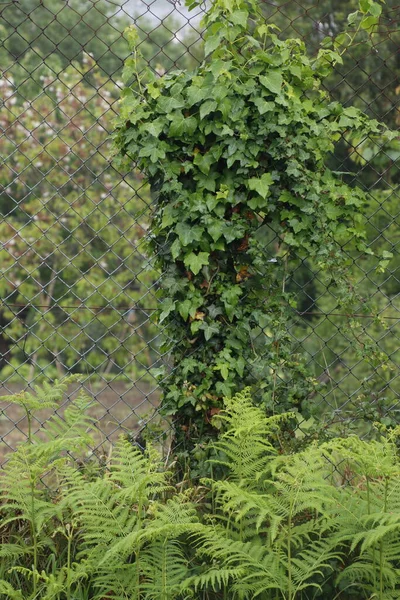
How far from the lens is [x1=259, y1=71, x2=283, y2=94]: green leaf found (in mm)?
3307

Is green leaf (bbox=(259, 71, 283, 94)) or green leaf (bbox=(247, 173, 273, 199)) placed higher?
green leaf (bbox=(259, 71, 283, 94))

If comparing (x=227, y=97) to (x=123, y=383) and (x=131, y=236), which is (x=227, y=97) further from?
(x=123, y=383)

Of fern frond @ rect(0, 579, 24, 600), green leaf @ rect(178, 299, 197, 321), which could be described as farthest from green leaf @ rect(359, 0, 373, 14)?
fern frond @ rect(0, 579, 24, 600)

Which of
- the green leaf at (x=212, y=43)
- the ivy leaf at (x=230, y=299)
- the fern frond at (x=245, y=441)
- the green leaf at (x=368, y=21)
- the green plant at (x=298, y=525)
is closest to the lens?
the green plant at (x=298, y=525)

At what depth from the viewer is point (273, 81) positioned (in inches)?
131

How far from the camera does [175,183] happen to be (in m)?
3.37

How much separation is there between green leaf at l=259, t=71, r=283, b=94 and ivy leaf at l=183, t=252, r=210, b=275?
732mm

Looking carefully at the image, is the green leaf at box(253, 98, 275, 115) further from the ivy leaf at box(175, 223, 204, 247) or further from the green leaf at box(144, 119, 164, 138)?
the ivy leaf at box(175, 223, 204, 247)

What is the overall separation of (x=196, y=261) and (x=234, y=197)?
326 mm

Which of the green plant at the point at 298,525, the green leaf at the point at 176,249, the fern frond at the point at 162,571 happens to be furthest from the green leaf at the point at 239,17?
the fern frond at the point at 162,571

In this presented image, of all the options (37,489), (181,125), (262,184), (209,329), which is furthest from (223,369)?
(181,125)

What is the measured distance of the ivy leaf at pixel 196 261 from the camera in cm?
334

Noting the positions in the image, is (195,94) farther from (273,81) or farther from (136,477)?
(136,477)

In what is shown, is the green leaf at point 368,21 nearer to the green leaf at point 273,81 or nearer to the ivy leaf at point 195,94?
the green leaf at point 273,81
